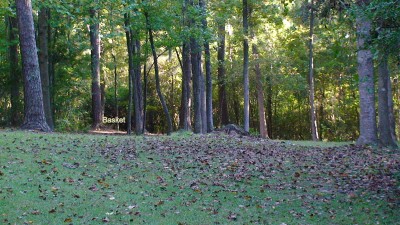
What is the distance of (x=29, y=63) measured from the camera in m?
14.5

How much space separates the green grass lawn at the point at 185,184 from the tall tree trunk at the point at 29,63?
2009 mm

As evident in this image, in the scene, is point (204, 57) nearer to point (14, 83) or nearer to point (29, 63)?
point (14, 83)

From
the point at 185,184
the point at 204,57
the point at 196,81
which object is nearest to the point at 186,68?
the point at 196,81

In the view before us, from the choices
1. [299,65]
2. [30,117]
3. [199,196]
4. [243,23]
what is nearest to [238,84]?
[299,65]

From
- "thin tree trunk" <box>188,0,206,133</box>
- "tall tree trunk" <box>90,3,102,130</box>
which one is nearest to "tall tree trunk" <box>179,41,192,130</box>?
"thin tree trunk" <box>188,0,206,133</box>

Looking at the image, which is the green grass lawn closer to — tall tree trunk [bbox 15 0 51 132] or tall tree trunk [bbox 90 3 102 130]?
tall tree trunk [bbox 15 0 51 132]

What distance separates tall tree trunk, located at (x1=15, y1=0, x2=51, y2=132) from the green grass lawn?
2.01 meters

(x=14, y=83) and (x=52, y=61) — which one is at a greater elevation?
(x=52, y=61)

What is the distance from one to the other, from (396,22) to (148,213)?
508cm

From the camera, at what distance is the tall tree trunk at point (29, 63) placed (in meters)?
14.4

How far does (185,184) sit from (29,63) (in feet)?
26.3

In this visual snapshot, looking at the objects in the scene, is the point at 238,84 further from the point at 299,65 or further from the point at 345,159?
the point at 345,159

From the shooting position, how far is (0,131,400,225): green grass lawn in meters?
7.29

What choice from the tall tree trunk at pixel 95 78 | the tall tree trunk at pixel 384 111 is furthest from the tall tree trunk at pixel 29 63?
the tall tree trunk at pixel 384 111
